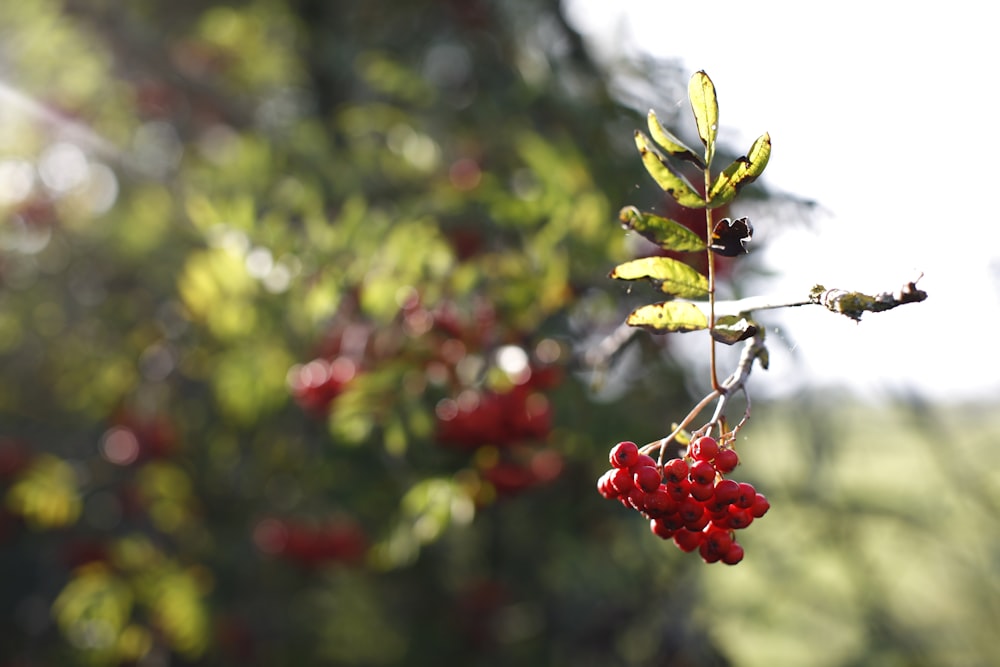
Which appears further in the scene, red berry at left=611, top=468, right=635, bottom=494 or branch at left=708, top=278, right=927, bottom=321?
red berry at left=611, top=468, right=635, bottom=494

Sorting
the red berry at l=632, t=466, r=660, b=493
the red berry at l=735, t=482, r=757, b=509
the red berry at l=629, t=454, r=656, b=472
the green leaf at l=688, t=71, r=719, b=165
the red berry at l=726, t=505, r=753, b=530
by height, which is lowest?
the red berry at l=726, t=505, r=753, b=530

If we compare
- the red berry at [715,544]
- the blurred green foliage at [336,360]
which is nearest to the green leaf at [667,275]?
the red berry at [715,544]

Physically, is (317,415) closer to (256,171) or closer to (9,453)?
(256,171)

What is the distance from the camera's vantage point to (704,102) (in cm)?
78

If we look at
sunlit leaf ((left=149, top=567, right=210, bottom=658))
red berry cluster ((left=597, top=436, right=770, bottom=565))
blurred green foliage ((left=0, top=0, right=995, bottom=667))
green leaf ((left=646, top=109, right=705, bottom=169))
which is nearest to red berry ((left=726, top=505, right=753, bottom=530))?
red berry cluster ((left=597, top=436, right=770, bottom=565))

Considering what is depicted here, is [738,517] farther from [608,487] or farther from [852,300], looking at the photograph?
[852,300]

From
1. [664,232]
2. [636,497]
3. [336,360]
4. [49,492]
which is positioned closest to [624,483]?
[636,497]

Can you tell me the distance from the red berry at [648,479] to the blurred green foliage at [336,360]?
55cm

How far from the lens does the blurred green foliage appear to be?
1.79 m

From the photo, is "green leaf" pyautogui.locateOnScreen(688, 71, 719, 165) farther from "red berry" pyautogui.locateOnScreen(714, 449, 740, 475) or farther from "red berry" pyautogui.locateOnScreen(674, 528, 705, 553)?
"red berry" pyautogui.locateOnScreen(674, 528, 705, 553)

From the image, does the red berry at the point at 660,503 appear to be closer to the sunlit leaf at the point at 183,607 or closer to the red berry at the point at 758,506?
the red berry at the point at 758,506

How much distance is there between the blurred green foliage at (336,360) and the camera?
→ 5.87 feet

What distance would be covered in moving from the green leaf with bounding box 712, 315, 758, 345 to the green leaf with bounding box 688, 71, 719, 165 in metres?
0.17

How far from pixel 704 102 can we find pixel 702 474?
335 millimetres
